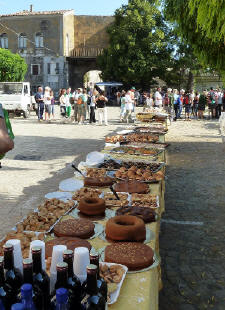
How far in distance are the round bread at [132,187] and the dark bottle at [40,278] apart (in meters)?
2.48

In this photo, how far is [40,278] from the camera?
6.37ft

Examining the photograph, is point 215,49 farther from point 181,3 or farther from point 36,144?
point 36,144

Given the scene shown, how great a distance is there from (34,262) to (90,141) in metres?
11.7

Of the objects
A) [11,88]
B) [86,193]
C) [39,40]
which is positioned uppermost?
[39,40]

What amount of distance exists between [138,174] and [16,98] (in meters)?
17.9

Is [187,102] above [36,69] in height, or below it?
below

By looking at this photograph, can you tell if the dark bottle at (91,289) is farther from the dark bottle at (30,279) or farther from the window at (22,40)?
the window at (22,40)

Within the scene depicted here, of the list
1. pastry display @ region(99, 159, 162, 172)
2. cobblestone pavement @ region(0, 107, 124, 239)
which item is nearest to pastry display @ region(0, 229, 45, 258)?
cobblestone pavement @ region(0, 107, 124, 239)

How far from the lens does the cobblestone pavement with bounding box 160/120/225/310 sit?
381 centimetres

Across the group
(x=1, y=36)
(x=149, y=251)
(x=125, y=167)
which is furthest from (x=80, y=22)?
(x=149, y=251)

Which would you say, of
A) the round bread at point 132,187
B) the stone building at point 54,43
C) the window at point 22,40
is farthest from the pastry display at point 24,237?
the window at point 22,40

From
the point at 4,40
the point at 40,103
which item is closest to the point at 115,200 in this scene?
the point at 40,103

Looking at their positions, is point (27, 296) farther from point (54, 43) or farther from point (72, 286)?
point (54, 43)

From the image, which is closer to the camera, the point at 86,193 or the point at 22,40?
the point at 86,193
